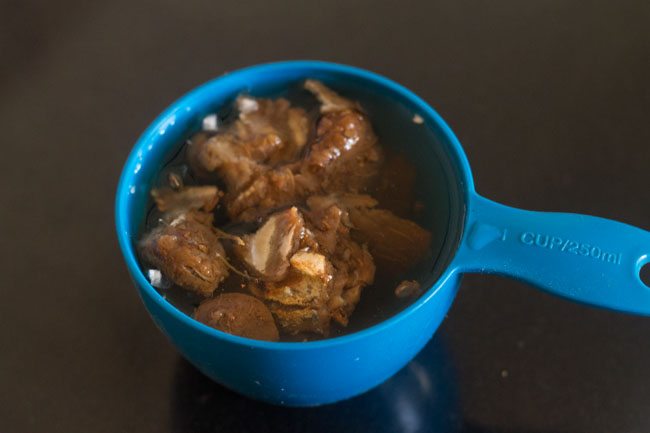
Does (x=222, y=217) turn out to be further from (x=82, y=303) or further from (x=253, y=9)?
(x=253, y=9)

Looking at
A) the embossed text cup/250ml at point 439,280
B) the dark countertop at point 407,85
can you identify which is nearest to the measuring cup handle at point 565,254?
the embossed text cup/250ml at point 439,280

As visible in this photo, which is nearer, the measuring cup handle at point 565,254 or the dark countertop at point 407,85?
the measuring cup handle at point 565,254

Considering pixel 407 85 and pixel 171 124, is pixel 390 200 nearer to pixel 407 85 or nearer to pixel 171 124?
pixel 171 124

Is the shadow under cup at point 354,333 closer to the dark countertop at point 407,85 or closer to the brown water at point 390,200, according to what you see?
the brown water at point 390,200

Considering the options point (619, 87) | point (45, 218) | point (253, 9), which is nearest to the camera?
point (45, 218)

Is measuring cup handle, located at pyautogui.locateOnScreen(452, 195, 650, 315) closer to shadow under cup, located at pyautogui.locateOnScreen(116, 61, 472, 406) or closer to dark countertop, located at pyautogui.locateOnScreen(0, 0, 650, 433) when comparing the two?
shadow under cup, located at pyautogui.locateOnScreen(116, 61, 472, 406)

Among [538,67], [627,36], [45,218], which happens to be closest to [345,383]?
[45,218]
